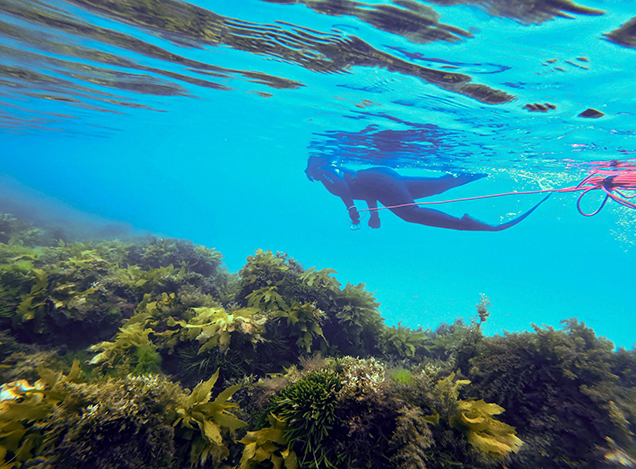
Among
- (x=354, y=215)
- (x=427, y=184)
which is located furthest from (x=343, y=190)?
(x=427, y=184)

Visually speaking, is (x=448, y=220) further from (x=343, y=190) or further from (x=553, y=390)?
(x=553, y=390)

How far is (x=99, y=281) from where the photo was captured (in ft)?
18.7

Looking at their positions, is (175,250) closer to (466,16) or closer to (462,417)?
(462,417)

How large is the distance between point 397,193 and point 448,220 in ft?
7.76

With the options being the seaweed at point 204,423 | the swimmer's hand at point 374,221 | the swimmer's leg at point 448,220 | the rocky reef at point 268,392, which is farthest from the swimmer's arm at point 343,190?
the seaweed at point 204,423

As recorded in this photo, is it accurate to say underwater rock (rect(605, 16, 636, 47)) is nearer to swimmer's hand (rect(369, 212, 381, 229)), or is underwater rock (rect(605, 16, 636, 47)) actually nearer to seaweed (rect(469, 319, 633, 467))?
seaweed (rect(469, 319, 633, 467))

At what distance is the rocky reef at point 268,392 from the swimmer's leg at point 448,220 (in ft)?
14.0

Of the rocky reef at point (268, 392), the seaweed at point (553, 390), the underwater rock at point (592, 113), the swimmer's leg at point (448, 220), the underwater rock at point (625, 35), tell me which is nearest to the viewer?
the rocky reef at point (268, 392)

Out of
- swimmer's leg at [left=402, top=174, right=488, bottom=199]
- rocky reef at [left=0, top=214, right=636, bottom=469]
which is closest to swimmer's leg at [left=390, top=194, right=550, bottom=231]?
swimmer's leg at [left=402, top=174, right=488, bottom=199]

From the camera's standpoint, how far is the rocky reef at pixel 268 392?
249 cm

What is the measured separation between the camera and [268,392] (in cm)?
343

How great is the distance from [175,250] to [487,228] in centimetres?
1215

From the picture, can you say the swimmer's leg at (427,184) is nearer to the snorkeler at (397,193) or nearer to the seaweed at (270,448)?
the snorkeler at (397,193)

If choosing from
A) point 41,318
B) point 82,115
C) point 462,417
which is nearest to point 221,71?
point 41,318
